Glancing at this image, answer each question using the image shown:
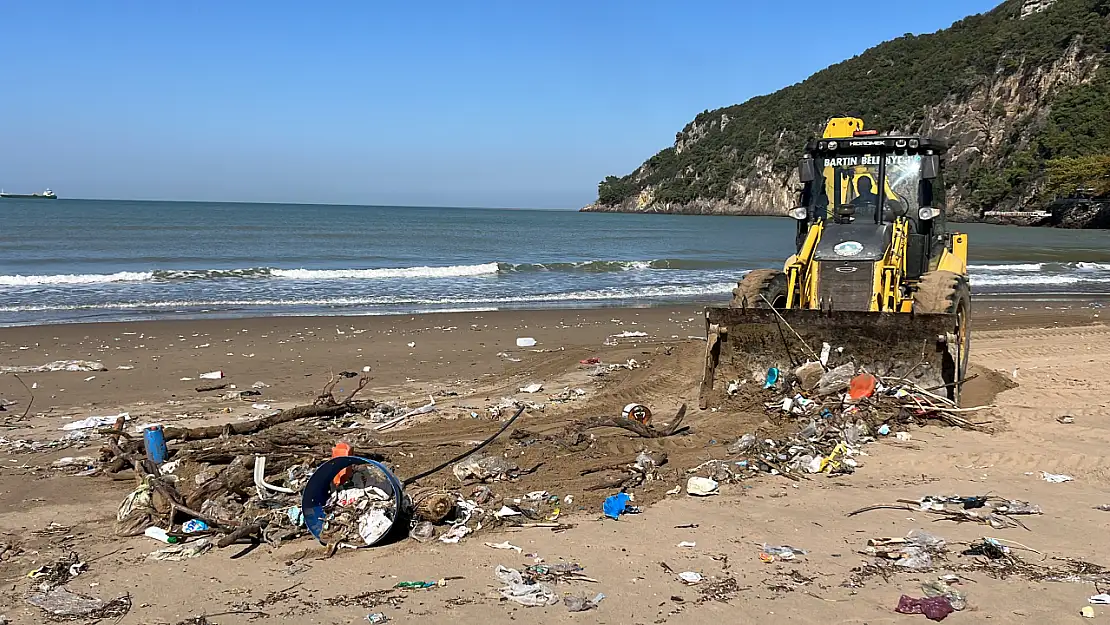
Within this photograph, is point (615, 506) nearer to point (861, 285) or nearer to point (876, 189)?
point (861, 285)

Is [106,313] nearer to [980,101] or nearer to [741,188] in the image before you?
[980,101]

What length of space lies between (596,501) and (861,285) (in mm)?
4063

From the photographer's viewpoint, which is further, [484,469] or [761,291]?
[761,291]

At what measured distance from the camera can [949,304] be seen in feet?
26.8

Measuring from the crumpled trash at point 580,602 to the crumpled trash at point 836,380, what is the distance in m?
4.11

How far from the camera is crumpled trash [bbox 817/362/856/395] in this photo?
798 cm

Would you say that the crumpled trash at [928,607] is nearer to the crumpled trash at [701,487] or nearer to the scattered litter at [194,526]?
the crumpled trash at [701,487]

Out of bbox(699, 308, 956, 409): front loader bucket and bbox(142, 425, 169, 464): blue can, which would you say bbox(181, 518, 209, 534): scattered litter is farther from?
bbox(699, 308, 956, 409): front loader bucket

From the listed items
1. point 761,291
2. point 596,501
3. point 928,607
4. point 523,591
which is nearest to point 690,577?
point 523,591

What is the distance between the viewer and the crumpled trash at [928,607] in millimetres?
4297

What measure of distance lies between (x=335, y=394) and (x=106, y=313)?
388 inches

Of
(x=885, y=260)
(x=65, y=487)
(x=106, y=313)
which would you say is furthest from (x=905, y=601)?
(x=106, y=313)

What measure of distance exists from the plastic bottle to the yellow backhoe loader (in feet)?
16.0

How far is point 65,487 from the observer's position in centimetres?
658
